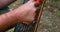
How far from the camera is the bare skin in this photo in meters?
0.78

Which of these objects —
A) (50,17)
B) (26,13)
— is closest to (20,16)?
(26,13)

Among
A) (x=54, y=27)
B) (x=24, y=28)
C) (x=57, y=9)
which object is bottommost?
(x=54, y=27)

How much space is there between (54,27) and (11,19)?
1.47 meters

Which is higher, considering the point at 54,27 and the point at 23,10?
the point at 23,10

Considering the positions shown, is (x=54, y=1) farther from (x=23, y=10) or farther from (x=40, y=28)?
(x=23, y=10)

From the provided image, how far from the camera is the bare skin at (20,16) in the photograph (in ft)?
2.56

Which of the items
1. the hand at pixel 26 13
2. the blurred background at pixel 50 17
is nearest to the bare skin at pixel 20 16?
the hand at pixel 26 13

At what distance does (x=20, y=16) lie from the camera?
0.79m

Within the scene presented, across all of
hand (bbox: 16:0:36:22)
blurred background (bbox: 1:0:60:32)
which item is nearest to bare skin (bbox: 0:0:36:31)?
hand (bbox: 16:0:36:22)

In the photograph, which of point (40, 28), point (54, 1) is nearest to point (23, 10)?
point (40, 28)

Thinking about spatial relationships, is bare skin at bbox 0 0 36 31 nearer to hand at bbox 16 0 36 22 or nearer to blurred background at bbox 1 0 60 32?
hand at bbox 16 0 36 22

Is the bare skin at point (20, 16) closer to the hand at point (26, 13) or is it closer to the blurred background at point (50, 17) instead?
the hand at point (26, 13)

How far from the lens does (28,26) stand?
33.0 inches

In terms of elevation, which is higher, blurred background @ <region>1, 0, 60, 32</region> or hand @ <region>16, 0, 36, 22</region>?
hand @ <region>16, 0, 36, 22</region>
